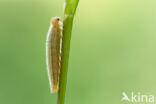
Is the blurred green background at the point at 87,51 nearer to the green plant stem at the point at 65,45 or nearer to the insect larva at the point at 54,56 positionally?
the insect larva at the point at 54,56

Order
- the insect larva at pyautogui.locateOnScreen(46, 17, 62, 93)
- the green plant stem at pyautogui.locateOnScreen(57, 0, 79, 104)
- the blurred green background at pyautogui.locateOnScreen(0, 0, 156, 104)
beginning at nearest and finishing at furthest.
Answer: the green plant stem at pyautogui.locateOnScreen(57, 0, 79, 104) → the insect larva at pyautogui.locateOnScreen(46, 17, 62, 93) → the blurred green background at pyautogui.locateOnScreen(0, 0, 156, 104)

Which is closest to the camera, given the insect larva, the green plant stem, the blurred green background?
the green plant stem

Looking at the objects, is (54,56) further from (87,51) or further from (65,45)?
(87,51)

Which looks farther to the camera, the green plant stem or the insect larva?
the insect larva

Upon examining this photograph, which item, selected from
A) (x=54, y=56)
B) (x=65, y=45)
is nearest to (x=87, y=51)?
(x=54, y=56)

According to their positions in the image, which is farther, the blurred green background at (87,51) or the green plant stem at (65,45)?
the blurred green background at (87,51)

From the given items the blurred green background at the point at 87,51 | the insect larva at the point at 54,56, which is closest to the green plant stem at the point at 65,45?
the insect larva at the point at 54,56

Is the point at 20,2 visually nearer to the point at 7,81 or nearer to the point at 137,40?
the point at 7,81

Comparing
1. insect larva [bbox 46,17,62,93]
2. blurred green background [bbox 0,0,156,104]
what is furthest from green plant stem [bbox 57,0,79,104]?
blurred green background [bbox 0,0,156,104]

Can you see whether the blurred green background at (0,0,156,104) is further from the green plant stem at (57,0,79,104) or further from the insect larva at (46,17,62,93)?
the green plant stem at (57,0,79,104)
